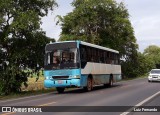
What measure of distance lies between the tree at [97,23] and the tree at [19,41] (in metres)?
25.0

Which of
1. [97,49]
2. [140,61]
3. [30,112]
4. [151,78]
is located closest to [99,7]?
[151,78]

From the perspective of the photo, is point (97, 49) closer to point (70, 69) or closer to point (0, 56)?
point (70, 69)

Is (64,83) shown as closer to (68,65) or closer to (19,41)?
(68,65)

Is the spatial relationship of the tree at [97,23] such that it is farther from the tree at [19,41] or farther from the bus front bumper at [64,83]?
the bus front bumper at [64,83]

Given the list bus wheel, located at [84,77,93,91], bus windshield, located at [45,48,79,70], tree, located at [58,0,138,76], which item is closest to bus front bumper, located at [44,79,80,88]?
bus windshield, located at [45,48,79,70]

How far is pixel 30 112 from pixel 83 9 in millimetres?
43269

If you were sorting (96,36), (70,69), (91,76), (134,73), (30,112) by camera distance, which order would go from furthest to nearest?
(134,73) → (96,36) → (91,76) → (70,69) → (30,112)

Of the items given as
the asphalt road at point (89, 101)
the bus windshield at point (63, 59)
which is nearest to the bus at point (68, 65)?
the bus windshield at point (63, 59)

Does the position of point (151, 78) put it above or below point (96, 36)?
below

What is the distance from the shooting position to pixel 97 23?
5734cm

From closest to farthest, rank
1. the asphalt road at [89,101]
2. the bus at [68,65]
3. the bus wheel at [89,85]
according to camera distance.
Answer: the asphalt road at [89,101] → the bus at [68,65] → the bus wheel at [89,85]

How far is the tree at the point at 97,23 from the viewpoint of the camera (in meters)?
56.3

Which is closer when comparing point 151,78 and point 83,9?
point 151,78

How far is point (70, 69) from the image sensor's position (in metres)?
26.0
